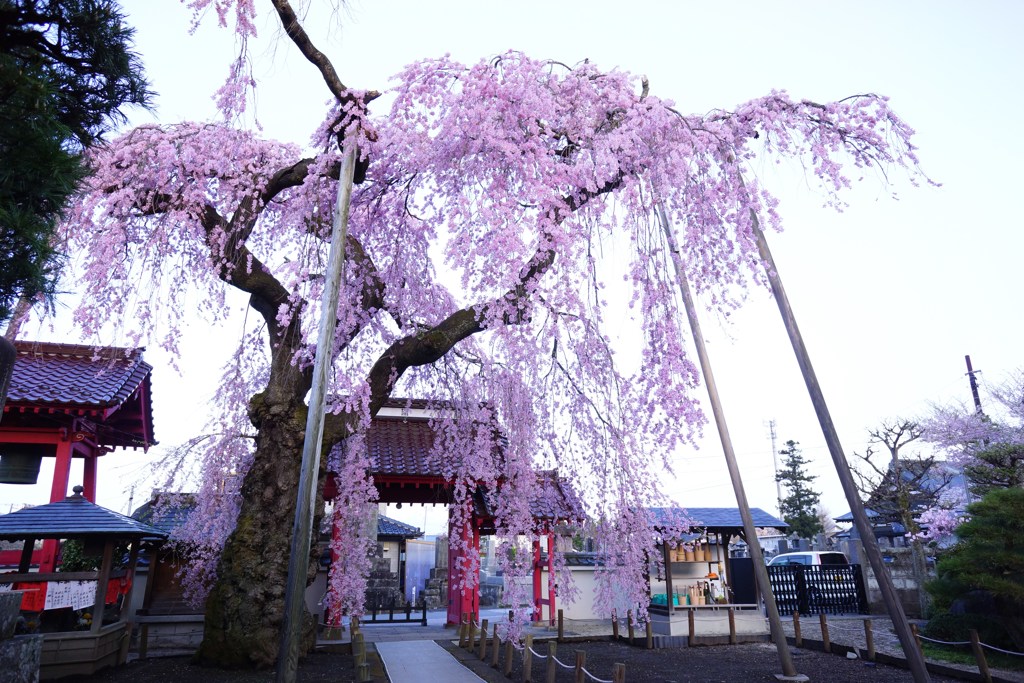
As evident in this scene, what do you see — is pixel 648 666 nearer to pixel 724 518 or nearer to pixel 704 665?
pixel 704 665

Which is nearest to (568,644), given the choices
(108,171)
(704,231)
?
(704,231)

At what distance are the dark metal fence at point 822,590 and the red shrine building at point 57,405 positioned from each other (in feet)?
59.5

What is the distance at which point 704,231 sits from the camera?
7.59 meters

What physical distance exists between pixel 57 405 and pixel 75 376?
1.56 metres

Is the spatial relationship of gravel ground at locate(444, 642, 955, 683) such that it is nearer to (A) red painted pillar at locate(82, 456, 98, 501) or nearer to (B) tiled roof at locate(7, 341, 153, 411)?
(B) tiled roof at locate(7, 341, 153, 411)

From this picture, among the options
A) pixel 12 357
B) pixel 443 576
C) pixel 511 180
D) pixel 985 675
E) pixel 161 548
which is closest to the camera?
pixel 12 357

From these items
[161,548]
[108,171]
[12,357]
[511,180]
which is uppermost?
[108,171]

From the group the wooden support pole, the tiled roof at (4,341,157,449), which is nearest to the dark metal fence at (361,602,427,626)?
the tiled roof at (4,341,157,449)

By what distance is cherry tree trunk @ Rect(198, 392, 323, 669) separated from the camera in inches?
306

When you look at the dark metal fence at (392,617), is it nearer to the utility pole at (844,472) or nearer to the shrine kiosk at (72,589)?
the shrine kiosk at (72,589)

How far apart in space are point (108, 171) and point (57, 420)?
460cm

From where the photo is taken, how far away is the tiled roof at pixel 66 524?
8625mm

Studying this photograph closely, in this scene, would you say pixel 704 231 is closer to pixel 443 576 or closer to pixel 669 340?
pixel 669 340

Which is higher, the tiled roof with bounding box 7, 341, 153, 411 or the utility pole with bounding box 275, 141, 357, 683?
the tiled roof with bounding box 7, 341, 153, 411
